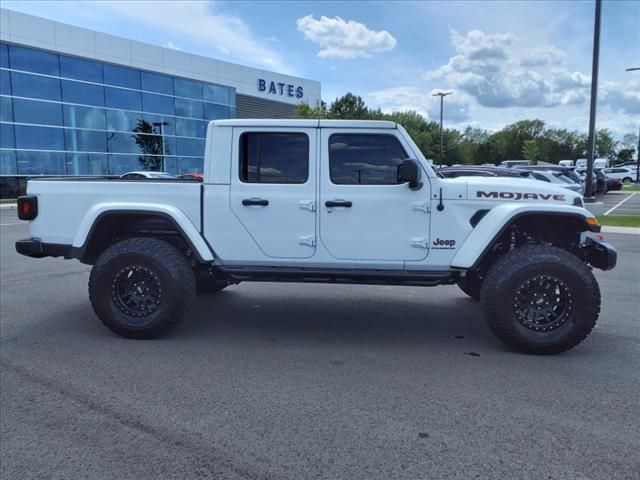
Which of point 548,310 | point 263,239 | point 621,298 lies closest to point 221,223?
point 263,239

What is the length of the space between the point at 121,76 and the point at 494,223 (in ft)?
103

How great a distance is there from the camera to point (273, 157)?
4953 mm

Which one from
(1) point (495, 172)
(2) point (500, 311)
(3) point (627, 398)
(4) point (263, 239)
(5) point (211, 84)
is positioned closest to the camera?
(3) point (627, 398)

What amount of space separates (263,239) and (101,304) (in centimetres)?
172

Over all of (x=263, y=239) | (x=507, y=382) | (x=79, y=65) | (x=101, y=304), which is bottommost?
(x=507, y=382)

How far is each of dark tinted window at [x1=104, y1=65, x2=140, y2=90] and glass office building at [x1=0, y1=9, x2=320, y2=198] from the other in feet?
0.20

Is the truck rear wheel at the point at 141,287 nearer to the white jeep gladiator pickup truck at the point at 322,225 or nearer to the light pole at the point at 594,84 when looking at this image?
the white jeep gladiator pickup truck at the point at 322,225

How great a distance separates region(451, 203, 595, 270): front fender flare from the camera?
4469 millimetres

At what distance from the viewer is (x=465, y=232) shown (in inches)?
183

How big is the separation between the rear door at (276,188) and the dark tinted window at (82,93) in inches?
1077

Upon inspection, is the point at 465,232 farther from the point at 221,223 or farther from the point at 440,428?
the point at 221,223

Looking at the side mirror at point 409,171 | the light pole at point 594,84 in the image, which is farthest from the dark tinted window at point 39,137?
the side mirror at point 409,171

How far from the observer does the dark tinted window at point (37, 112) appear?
84.6ft

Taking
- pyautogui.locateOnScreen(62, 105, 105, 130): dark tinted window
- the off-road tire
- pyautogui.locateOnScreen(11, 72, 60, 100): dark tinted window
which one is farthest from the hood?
pyautogui.locateOnScreen(62, 105, 105, 130): dark tinted window
